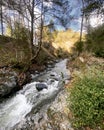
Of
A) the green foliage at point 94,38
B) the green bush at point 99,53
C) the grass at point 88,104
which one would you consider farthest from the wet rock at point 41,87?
the green foliage at point 94,38

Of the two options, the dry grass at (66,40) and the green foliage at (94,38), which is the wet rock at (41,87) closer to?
the green foliage at (94,38)

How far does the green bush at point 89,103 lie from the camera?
16.0 ft

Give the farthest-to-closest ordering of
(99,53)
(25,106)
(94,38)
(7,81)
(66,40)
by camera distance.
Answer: (66,40) < (94,38) < (99,53) < (7,81) < (25,106)

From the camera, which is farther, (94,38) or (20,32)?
(94,38)

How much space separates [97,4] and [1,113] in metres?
9.54

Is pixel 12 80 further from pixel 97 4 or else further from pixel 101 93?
pixel 97 4

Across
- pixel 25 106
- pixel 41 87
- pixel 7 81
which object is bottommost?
pixel 25 106

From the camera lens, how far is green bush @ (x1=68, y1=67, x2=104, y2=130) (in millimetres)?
4862

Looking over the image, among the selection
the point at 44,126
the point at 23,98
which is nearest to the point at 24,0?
the point at 23,98

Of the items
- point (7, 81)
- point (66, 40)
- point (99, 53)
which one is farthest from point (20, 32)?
point (66, 40)

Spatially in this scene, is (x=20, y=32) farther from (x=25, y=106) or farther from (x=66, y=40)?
(x=66, y=40)

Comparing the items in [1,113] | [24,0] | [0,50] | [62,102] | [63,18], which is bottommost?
[1,113]

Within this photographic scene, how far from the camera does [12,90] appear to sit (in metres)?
8.62

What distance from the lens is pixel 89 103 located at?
16.2ft
